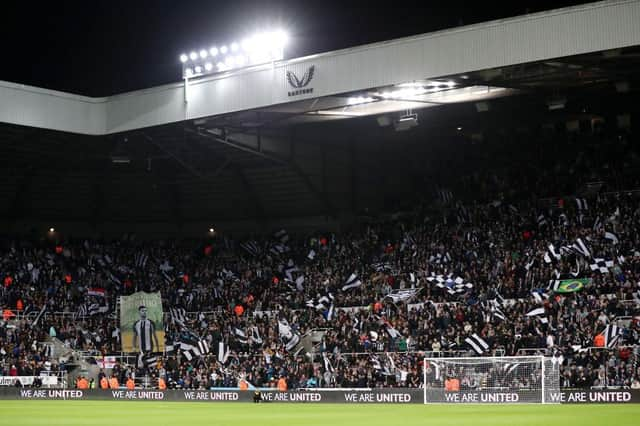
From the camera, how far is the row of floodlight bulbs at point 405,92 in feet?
126

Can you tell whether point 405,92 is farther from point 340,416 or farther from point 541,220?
point 340,416

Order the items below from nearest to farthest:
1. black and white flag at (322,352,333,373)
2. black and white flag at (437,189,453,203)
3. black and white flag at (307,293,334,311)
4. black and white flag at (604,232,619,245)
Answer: black and white flag at (604,232,619,245) < black and white flag at (322,352,333,373) < black and white flag at (307,293,334,311) < black and white flag at (437,189,453,203)

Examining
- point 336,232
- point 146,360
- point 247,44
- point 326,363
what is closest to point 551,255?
point 326,363

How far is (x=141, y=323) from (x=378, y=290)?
11.8 meters

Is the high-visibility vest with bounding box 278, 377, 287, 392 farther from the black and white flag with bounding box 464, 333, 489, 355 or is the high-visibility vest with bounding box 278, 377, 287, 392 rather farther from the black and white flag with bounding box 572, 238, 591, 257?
the black and white flag with bounding box 572, 238, 591, 257

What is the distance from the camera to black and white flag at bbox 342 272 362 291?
48.0 meters

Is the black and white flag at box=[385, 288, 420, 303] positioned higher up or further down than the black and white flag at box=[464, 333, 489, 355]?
higher up

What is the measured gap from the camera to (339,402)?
123 ft

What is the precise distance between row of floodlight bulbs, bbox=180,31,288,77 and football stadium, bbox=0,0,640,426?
101mm

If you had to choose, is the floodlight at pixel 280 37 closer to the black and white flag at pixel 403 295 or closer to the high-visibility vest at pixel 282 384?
the black and white flag at pixel 403 295

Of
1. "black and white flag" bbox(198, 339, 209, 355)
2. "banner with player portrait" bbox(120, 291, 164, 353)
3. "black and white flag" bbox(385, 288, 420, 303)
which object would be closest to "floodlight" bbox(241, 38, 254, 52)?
"black and white flag" bbox(385, 288, 420, 303)

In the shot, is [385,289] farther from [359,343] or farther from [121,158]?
[121,158]

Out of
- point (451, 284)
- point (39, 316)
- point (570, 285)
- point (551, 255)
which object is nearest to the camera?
point (570, 285)

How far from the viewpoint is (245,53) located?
40281mm
